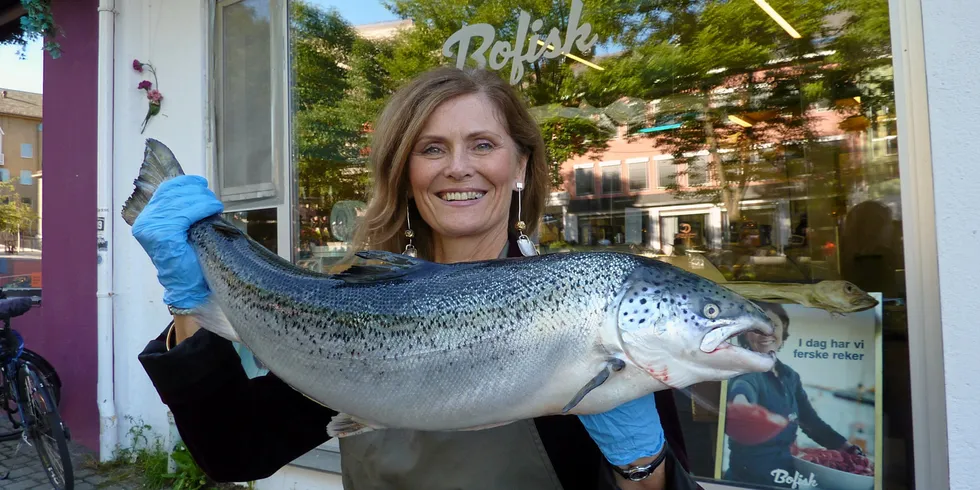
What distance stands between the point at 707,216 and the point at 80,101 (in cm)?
575

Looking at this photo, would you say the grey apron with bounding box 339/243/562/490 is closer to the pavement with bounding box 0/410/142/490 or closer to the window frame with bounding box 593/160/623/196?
the window frame with bounding box 593/160/623/196

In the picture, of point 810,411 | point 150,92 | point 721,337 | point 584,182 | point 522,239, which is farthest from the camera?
point 584,182

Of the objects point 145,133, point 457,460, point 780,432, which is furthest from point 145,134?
point 780,432

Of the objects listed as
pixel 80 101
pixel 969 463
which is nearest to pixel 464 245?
pixel 969 463

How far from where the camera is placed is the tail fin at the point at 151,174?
6.72 ft

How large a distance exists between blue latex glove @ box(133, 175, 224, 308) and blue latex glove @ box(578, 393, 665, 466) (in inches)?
49.4

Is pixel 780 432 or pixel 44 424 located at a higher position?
pixel 780 432

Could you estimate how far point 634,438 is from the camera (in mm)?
1395

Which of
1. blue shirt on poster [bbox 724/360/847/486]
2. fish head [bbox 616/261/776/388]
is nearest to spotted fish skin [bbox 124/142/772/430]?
fish head [bbox 616/261/776/388]

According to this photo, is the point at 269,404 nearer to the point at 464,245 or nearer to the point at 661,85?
the point at 464,245

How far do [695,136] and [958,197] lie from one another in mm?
2750

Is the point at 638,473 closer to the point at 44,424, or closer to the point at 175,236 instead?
the point at 175,236

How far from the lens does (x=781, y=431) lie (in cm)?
322

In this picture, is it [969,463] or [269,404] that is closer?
[269,404]
